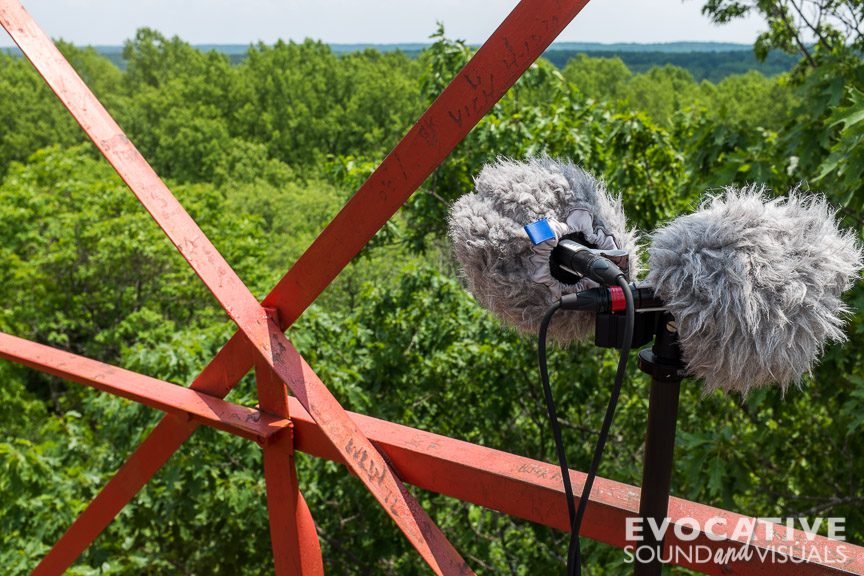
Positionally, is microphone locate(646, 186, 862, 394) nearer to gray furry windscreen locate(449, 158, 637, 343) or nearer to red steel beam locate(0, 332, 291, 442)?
gray furry windscreen locate(449, 158, 637, 343)

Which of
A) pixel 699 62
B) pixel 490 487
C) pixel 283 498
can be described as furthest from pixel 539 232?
pixel 699 62

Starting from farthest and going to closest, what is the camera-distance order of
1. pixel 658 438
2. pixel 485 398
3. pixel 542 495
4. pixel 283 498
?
pixel 485 398 → pixel 283 498 → pixel 542 495 → pixel 658 438

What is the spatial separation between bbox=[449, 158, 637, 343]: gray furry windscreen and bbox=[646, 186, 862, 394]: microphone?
158 millimetres

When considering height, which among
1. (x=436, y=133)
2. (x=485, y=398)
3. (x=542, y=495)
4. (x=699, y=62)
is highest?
(x=699, y=62)

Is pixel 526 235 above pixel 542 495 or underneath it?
above

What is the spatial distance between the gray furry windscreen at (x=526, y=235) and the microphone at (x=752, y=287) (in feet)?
0.52

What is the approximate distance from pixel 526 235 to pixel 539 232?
0.04 metres

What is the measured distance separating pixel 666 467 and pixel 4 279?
1248cm

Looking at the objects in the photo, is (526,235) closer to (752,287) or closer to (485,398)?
(752,287)

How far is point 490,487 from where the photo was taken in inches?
45.7

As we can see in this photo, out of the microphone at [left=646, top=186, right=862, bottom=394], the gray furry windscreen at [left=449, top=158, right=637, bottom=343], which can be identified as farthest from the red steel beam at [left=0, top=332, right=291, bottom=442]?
the microphone at [left=646, top=186, right=862, bottom=394]

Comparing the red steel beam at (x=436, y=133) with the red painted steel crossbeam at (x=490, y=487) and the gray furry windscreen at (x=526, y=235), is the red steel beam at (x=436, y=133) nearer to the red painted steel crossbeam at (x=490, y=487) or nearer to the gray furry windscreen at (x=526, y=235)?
the gray furry windscreen at (x=526, y=235)

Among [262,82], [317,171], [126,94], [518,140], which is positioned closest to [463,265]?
[518,140]

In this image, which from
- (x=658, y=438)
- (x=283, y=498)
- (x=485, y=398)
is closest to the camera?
(x=658, y=438)
